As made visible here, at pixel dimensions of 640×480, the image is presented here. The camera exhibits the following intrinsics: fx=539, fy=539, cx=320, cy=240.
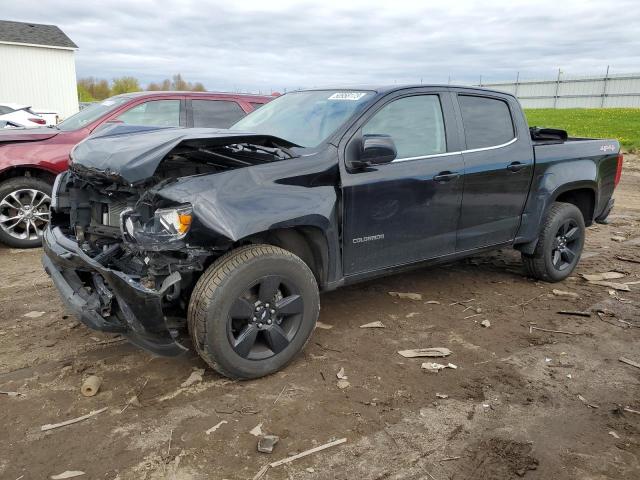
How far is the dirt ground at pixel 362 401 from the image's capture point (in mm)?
2627

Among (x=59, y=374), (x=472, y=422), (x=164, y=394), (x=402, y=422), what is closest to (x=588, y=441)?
(x=472, y=422)

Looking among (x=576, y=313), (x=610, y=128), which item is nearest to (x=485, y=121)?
(x=576, y=313)

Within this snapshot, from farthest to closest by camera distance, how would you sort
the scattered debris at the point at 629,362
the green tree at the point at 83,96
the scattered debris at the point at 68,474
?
the green tree at the point at 83,96
the scattered debris at the point at 629,362
the scattered debris at the point at 68,474

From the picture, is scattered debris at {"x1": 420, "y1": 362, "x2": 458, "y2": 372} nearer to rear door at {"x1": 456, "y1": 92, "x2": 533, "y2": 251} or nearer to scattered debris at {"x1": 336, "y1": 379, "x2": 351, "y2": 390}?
scattered debris at {"x1": 336, "y1": 379, "x2": 351, "y2": 390}

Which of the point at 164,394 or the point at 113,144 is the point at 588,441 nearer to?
the point at 164,394

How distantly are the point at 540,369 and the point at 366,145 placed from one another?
1.93 m

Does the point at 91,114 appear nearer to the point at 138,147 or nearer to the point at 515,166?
the point at 138,147

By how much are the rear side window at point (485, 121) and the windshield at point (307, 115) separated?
39.8 inches

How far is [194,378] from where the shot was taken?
11.2ft

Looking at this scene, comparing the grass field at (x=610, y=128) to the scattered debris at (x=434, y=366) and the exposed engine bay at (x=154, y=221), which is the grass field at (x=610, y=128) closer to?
the scattered debris at (x=434, y=366)

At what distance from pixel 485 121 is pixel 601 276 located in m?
2.35

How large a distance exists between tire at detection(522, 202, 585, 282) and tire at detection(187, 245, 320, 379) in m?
2.81

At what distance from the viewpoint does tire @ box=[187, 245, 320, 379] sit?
10.1ft

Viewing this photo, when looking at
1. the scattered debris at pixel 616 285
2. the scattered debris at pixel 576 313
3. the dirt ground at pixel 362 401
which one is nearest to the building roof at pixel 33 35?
the dirt ground at pixel 362 401
